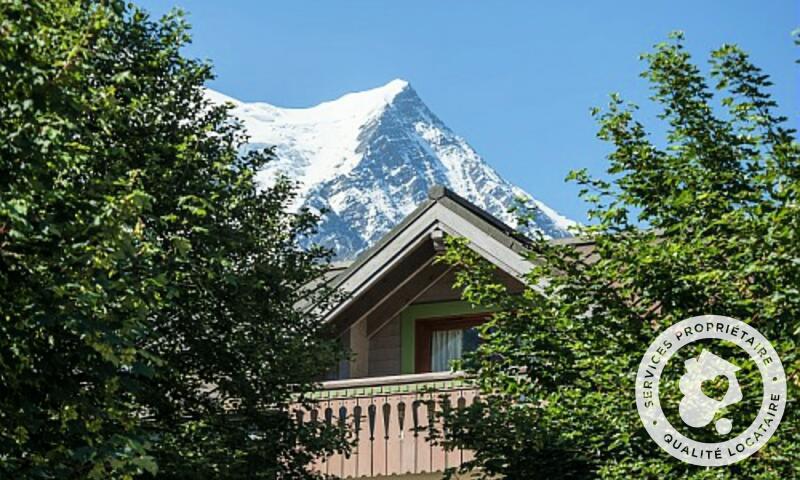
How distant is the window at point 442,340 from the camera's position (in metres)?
25.3

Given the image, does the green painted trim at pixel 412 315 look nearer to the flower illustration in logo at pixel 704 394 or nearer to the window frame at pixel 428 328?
the window frame at pixel 428 328

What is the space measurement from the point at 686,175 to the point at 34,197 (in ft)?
22.3

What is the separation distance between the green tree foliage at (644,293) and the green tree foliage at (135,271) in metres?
2.42

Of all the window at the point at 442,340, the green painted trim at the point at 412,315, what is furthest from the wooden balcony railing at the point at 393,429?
the window at the point at 442,340

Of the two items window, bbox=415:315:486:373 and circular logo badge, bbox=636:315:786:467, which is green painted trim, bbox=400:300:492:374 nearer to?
window, bbox=415:315:486:373

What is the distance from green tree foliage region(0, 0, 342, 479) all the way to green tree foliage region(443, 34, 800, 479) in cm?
242

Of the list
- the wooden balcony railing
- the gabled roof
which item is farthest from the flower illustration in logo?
the gabled roof

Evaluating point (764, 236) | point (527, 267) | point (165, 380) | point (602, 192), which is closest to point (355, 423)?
point (527, 267)

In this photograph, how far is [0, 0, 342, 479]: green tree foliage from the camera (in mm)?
11086

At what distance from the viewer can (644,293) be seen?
48.9 ft

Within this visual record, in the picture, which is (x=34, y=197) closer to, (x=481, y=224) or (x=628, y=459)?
(x=628, y=459)

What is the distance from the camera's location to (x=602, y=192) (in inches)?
626

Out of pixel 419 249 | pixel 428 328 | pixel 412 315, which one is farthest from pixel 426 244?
pixel 428 328

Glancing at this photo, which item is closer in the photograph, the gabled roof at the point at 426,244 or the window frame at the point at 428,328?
the gabled roof at the point at 426,244
